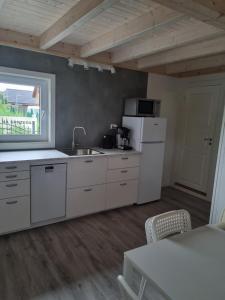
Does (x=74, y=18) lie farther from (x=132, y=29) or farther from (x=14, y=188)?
(x=14, y=188)

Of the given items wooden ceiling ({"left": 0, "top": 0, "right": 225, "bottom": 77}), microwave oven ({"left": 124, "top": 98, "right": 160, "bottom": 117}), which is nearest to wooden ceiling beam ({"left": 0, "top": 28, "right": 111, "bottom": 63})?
wooden ceiling ({"left": 0, "top": 0, "right": 225, "bottom": 77})

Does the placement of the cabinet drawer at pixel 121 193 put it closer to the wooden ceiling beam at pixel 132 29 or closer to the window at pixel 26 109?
the window at pixel 26 109

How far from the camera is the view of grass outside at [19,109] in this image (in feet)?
9.71

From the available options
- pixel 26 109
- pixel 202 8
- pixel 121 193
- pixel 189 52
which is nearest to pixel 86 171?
pixel 121 193

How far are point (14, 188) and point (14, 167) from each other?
0.81 feet

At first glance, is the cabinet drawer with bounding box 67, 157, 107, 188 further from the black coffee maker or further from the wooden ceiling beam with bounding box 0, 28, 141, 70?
the wooden ceiling beam with bounding box 0, 28, 141, 70

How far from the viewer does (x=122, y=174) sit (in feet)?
11.0

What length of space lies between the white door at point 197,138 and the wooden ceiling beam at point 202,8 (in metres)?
2.47

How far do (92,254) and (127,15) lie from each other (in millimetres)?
2431

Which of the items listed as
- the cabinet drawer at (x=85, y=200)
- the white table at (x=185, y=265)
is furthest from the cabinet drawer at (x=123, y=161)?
the white table at (x=185, y=265)

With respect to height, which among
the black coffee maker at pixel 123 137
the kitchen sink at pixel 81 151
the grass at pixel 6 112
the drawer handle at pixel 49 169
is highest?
the grass at pixel 6 112

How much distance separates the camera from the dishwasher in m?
2.66

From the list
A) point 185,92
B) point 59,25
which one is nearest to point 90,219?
point 59,25

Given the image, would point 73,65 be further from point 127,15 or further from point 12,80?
point 127,15
